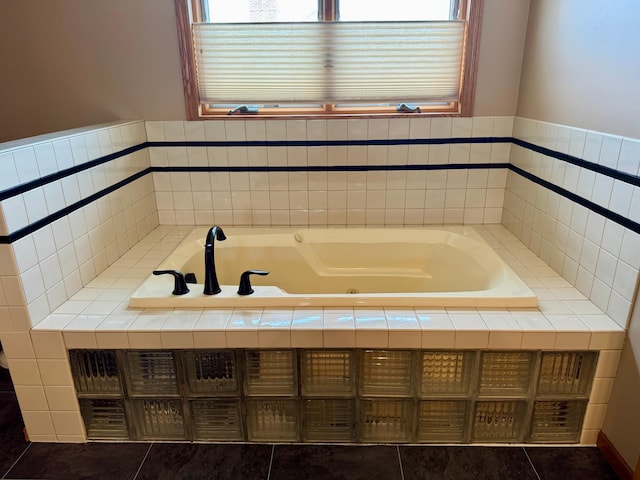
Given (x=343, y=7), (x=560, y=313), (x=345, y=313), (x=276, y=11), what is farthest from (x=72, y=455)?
(x=343, y=7)

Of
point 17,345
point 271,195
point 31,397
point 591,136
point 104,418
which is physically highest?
point 591,136

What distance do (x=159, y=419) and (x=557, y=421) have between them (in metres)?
1.63

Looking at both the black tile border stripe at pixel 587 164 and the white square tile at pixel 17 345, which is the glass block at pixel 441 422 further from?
the white square tile at pixel 17 345

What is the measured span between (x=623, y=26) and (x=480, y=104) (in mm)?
970

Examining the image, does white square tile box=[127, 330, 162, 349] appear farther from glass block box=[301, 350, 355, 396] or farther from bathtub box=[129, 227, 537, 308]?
bathtub box=[129, 227, 537, 308]

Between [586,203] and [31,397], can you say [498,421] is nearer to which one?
[586,203]

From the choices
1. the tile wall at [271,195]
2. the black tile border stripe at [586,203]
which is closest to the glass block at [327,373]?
the tile wall at [271,195]

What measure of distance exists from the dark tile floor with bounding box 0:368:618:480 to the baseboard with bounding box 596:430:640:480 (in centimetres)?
2

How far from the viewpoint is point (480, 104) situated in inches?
100.0

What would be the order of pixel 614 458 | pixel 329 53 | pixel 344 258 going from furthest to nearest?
pixel 344 258, pixel 329 53, pixel 614 458

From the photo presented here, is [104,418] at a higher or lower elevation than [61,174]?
lower

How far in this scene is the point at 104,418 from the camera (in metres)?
1.80

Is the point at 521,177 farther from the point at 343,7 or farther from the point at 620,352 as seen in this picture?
the point at 343,7

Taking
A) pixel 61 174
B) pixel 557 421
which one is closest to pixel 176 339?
pixel 61 174
